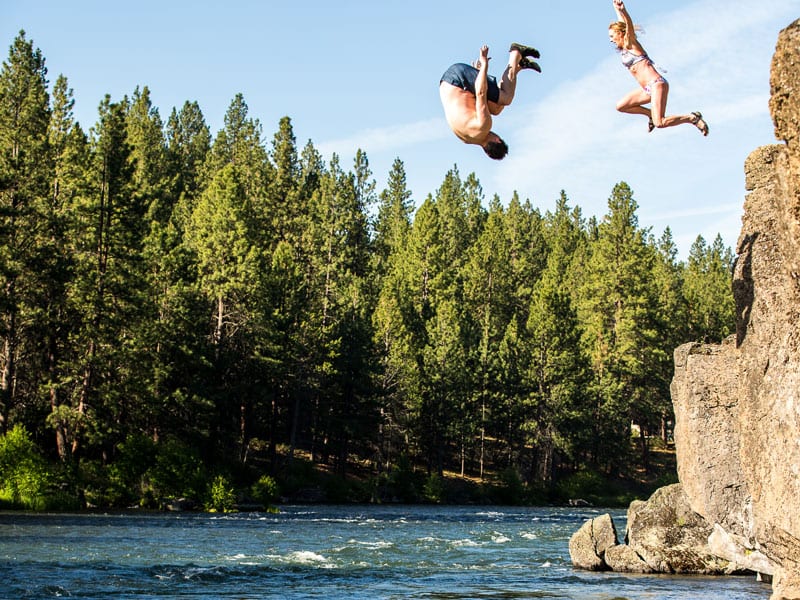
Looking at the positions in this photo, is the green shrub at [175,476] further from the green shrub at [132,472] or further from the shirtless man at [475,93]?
the shirtless man at [475,93]

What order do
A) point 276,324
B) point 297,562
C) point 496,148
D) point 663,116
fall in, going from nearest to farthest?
1. point 663,116
2. point 496,148
3. point 297,562
4. point 276,324

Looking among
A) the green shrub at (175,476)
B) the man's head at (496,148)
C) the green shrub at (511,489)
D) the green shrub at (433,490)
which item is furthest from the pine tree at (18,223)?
the man's head at (496,148)

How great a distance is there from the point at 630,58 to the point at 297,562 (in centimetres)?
1938

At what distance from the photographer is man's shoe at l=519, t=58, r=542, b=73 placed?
7.63 meters

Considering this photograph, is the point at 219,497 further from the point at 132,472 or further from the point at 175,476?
the point at 132,472

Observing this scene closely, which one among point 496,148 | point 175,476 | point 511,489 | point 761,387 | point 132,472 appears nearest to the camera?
point 496,148

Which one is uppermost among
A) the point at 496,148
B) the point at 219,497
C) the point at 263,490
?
the point at 496,148

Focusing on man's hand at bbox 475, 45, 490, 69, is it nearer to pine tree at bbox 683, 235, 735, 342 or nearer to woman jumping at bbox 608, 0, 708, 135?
woman jumping at bbox 608, 0, 708, 135

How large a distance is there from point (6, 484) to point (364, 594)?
23895 millimetres

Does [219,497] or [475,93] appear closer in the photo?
[475,93]

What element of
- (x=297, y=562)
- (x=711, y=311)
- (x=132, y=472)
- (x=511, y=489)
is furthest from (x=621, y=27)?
(x=711, y=311)

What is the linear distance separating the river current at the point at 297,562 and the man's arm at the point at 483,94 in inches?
510

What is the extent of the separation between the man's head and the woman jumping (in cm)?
92

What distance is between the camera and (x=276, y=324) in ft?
192
